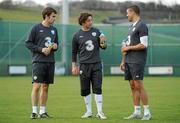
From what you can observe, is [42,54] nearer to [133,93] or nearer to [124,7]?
[133,93]

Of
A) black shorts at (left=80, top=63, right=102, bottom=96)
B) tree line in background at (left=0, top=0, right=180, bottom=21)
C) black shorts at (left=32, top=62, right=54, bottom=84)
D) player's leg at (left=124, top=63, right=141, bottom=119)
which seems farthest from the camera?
tree line in background at (left=0, top=0, right=180, bottom=21)

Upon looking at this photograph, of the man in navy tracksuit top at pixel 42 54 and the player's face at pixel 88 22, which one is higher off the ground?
the player's face at pixel 88 22

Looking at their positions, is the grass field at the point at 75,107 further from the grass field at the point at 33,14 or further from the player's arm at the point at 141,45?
the grass field at the point at 33,14

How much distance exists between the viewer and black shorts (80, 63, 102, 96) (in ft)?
41.0

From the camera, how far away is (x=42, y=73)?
1262 centimetres

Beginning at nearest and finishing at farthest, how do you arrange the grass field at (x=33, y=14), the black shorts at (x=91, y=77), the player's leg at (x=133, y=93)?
the player's leg at (x=133, y=93) < the black shorts at (x=91, y=77) < the grass field at (x=33, y=14)

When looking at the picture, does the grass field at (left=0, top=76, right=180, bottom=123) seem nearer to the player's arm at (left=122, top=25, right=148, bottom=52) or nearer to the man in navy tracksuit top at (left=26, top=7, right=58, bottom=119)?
the man in navy tracksuit top at (left=26, top=7, right=58, bottom=119)

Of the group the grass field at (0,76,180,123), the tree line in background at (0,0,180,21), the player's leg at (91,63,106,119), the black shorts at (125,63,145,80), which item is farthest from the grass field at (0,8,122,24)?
the black shorts at (125,63,145,80)

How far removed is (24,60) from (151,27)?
7509 mm

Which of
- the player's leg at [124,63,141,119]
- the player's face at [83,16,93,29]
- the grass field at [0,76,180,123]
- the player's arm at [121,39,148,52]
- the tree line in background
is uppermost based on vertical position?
the tree line in background

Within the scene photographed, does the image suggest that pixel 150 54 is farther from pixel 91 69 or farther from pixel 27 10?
pixel 27 10

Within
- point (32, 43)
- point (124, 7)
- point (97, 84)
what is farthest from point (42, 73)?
point (124, 7)

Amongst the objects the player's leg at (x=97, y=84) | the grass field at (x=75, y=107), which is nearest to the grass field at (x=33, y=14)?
the grass field at (x=75, y=107)

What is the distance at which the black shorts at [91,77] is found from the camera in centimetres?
1249
